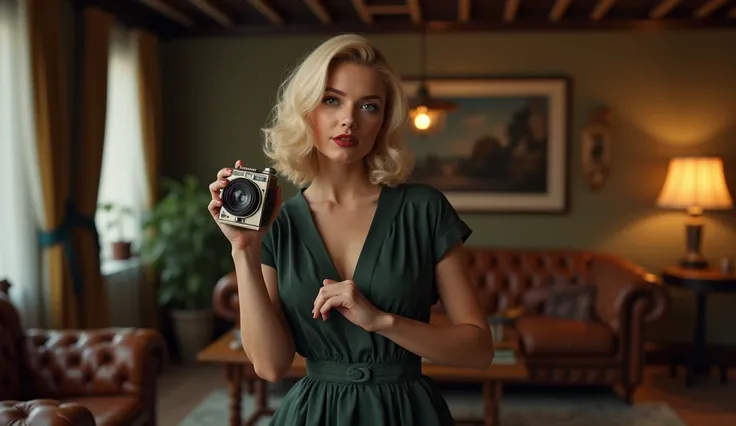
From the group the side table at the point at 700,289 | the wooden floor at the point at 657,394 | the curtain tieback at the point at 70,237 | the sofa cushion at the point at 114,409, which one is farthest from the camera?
the side table at the point at 700,289

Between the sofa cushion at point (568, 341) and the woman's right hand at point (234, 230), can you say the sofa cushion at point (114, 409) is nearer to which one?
the woman's right hand at point (234, 230)

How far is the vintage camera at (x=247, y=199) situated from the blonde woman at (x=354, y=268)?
17 mm

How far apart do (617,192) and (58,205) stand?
3.81 metres

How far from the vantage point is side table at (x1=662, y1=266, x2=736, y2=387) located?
13.8 feet

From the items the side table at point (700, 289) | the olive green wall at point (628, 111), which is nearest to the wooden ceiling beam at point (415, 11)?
the olive green wall at point (628, 111)

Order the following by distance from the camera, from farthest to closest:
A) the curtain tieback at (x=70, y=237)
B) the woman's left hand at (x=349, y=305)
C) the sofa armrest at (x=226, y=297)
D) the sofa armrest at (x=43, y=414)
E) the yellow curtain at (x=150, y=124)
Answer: the yellow curtain at (x=150, y=124) → the sofa armrest at (x=226, y=297) → the curtain tieback at (x=70, y=237) → the sofa armrest at (x=43, y=414) → the woman's left hand at (x=349, y=305)

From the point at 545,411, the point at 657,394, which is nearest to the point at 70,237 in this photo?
the point at 545,411

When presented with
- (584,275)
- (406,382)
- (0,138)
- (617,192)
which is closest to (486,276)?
(584,275)

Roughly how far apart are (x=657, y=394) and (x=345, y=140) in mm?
3744

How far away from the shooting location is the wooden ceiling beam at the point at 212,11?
4.23m

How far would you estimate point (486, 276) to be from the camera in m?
4.70

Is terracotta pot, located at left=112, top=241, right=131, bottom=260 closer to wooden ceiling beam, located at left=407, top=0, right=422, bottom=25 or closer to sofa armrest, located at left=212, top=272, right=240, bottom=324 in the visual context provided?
sofa armrest, located at left=212, top=272, right=240, bottom=324

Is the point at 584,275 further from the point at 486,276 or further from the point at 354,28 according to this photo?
the point at 354,28

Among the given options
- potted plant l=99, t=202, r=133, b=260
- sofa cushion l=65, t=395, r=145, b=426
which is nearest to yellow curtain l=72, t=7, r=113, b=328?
potted plant l=99, t=202, r=133, b=260
